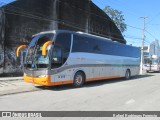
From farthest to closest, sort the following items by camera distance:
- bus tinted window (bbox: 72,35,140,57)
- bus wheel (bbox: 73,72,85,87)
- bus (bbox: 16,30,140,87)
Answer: bus tinted window (bbox: 72,35,140,57), bus wheel (bbox: 73,72,85,87), bus (bbox: 16,30,140,87)

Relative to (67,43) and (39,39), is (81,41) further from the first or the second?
(39,39)

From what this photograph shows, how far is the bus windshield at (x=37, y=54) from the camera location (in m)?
13.5

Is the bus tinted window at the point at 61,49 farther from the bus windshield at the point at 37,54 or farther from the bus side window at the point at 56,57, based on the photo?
the bus windshield at the point at 37,54

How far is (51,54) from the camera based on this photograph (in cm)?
1336

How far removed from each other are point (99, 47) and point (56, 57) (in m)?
4.88

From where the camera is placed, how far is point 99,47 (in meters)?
17.8

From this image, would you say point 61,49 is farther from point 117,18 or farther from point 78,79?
point 117,18

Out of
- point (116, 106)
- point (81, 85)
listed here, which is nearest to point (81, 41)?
point (81, 85)

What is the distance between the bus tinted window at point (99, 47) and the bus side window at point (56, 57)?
4.06 ft

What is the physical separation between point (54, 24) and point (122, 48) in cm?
834

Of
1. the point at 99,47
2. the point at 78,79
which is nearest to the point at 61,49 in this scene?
the point at 78,79

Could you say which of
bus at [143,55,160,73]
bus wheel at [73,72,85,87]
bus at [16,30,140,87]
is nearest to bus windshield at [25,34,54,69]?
bus at [16,30,140,87]

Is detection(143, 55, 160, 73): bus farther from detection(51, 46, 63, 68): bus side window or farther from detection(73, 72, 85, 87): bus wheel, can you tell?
detection(51, 46, 63, 68): bus side window

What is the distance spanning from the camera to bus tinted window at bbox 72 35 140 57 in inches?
607
